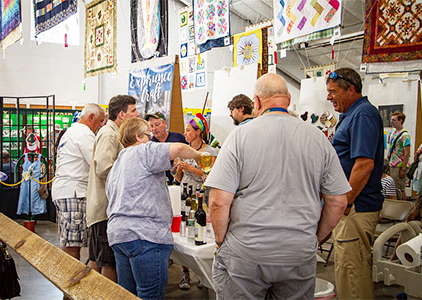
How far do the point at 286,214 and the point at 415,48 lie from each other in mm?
2364

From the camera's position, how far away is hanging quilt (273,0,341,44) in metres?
3.35

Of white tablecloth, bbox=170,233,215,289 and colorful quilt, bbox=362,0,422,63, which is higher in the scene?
colorful quilt, bbox=362,0,422,63

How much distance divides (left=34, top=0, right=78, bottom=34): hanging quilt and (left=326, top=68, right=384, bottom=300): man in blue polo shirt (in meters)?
4.49

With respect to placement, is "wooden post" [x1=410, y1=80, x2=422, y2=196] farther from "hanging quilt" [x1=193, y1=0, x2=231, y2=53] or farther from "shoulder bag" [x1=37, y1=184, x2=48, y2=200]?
"shoulder bag" [x1=37, y1=184, x2=48, y2=200]

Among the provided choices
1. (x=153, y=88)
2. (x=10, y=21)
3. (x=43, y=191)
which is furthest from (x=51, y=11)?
(x=43, y=191)

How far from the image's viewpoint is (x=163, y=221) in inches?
77.7

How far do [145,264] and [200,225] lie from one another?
0.47m

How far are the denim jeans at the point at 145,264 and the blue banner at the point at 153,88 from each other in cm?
240

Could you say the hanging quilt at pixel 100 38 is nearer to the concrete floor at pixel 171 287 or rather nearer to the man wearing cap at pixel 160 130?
the man wearing cap at pixel 160 130

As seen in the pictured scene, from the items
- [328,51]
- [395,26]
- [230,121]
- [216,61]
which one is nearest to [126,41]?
[216,61]

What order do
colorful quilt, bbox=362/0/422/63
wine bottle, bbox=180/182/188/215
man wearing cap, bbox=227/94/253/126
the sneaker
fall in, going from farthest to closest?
the sneaker < man wearing cap, bbox=227/94/253/126 < colorful quilt, bbox=362/0/422/63 < wine bottle, bbox=180/182/188/215

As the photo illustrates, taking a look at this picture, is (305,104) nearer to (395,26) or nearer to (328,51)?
(395,26)

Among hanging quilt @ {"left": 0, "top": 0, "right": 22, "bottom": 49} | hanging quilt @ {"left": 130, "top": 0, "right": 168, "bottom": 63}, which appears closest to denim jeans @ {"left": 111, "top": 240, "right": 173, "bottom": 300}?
hanging quilt @ {"left": 130, "top": 0, "right": 168, "bottom": 63}

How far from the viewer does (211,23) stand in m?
5.02
